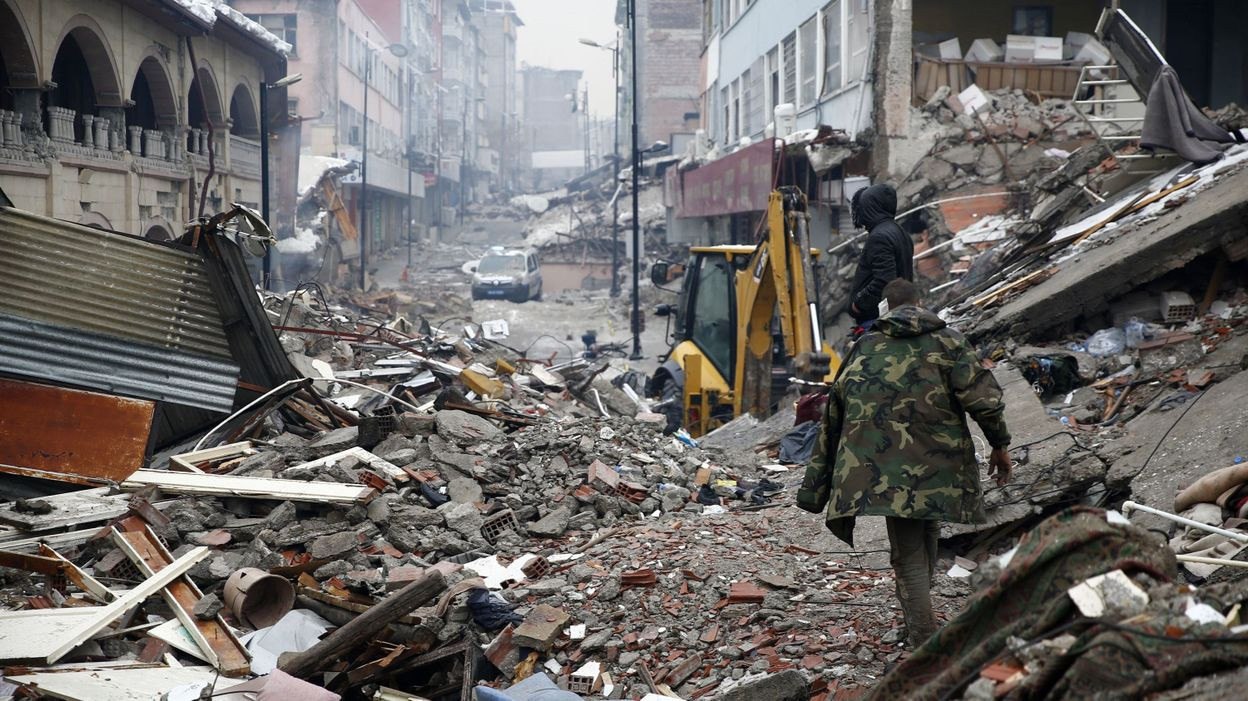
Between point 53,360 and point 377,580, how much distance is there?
3588mm

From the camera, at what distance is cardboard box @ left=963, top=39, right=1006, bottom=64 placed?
16.1 meters

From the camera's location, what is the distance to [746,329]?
10812mm

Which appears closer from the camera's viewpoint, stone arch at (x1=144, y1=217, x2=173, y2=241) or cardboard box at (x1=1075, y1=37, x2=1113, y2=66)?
cardboard box at (x1=1075, y1=37, x2=1113, y2=66)

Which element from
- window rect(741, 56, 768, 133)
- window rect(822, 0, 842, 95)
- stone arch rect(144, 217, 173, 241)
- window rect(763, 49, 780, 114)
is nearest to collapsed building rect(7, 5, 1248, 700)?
window rect(822, 0, 842, 95)

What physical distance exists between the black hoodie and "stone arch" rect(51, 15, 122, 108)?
1297 centimetres

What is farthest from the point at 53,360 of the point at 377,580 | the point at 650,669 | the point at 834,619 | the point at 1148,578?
the point at 1148,578

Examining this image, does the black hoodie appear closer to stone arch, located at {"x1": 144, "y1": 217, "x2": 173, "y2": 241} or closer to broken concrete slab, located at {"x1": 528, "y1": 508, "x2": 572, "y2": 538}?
broken concrete slab, located at {"x1": 528, "y1": 508, "x2": 572, "y2": 538}

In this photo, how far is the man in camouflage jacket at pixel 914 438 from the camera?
15.0ft

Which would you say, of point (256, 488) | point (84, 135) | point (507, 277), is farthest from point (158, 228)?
point (507, 277)

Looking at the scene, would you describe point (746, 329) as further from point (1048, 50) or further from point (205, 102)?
point (205, 102)

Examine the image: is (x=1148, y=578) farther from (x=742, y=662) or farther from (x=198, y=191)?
(x=198, y=191)

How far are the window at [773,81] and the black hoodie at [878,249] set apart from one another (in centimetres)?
1782

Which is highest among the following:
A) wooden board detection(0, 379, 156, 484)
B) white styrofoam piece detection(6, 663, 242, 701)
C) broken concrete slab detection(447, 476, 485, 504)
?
wooden board detection(0, 379, 156, 484)

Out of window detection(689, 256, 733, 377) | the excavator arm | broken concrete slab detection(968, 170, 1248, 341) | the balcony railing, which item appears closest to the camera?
broken concrete slab detection(968, 170, 1248, 341)
